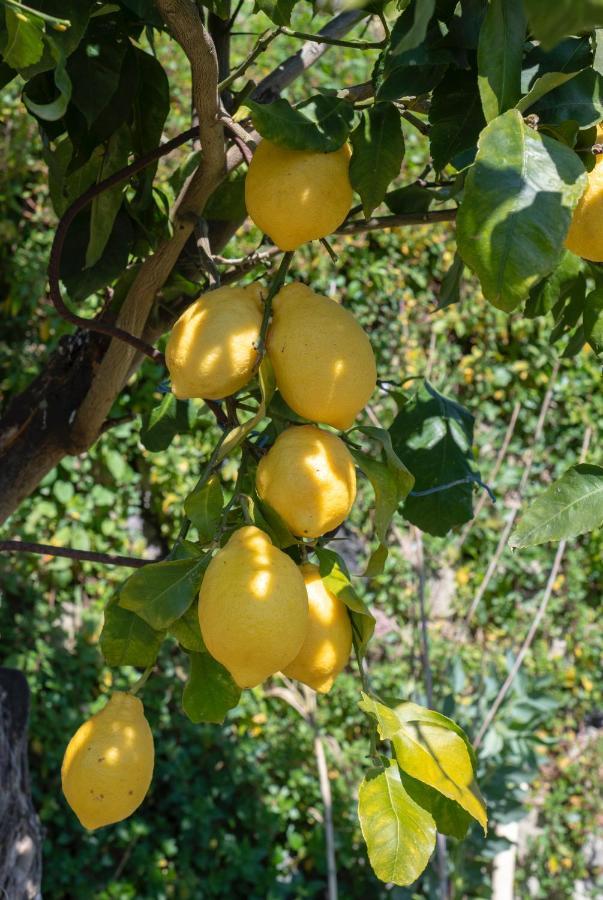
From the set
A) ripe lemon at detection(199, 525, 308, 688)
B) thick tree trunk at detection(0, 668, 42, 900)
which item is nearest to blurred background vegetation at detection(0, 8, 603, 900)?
thick tree trunk at detection(0, 668, 42, 900)

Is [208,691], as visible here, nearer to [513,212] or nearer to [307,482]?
[307,482]

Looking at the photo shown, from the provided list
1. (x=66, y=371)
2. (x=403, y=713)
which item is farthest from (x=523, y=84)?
(x=66, y=371)

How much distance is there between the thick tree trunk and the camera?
1.12m

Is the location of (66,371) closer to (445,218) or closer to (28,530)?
(445,218)

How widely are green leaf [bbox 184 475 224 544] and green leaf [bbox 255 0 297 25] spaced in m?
0.34

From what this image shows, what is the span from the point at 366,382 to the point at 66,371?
0.56 meters

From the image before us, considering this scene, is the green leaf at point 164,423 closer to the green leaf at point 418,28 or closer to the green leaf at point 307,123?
the green leaf at point 307,123

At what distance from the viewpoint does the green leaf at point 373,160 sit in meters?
0.64

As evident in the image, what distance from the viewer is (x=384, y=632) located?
3256 mm

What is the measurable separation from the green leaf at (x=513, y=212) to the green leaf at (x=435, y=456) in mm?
528

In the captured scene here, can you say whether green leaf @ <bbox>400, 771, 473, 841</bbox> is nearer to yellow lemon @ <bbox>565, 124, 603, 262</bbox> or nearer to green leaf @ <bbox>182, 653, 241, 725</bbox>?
green leaf @ <bbox>182, 653, 241, 725</bbox>

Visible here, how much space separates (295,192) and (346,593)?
26 cm

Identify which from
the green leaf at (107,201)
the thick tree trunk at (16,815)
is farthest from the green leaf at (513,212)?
the thick tree trunk at (16,815)

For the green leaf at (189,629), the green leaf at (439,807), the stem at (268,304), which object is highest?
the stem at (268,304)
